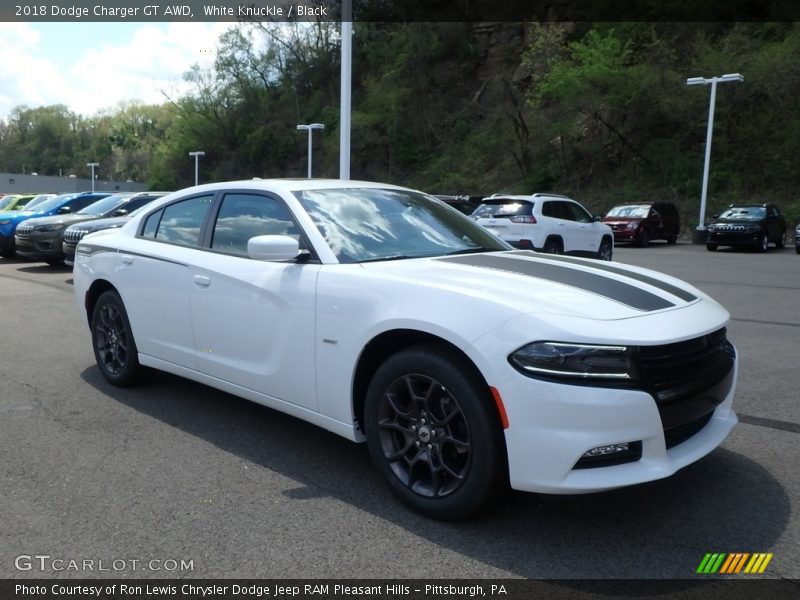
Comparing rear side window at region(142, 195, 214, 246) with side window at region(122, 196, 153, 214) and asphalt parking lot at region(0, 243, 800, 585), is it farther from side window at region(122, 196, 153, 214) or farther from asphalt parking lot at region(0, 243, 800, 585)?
side window at region(122, 196, 153, 214)

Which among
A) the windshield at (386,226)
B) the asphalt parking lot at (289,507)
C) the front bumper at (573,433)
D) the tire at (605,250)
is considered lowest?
the asphalt parking lot at (289,507)

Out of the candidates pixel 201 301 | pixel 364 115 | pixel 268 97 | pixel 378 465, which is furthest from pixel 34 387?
pixel 268 97

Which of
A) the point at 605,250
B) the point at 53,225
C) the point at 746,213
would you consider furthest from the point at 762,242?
the point at 53,225

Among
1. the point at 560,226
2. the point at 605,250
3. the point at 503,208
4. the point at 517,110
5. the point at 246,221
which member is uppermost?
the point at 517,110

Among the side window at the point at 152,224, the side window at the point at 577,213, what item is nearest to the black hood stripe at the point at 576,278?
the side window at the point at 152,224

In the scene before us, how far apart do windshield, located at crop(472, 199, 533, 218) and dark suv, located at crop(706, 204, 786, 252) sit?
10480 millimetres

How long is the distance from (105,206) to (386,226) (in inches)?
501

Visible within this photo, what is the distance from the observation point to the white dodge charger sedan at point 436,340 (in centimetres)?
291

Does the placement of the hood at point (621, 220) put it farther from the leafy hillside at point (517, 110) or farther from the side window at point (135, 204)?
the side window at point (135, 204)

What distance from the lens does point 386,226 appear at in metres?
4.24

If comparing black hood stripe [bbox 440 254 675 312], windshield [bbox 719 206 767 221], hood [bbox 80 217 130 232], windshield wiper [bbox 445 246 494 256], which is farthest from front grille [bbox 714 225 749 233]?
black hood stripe [bbox 440 254 675 312]

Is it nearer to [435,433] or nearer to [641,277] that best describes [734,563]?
[435,433]

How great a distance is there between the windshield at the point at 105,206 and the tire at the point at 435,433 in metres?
12.9

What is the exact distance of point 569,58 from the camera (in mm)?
43906
